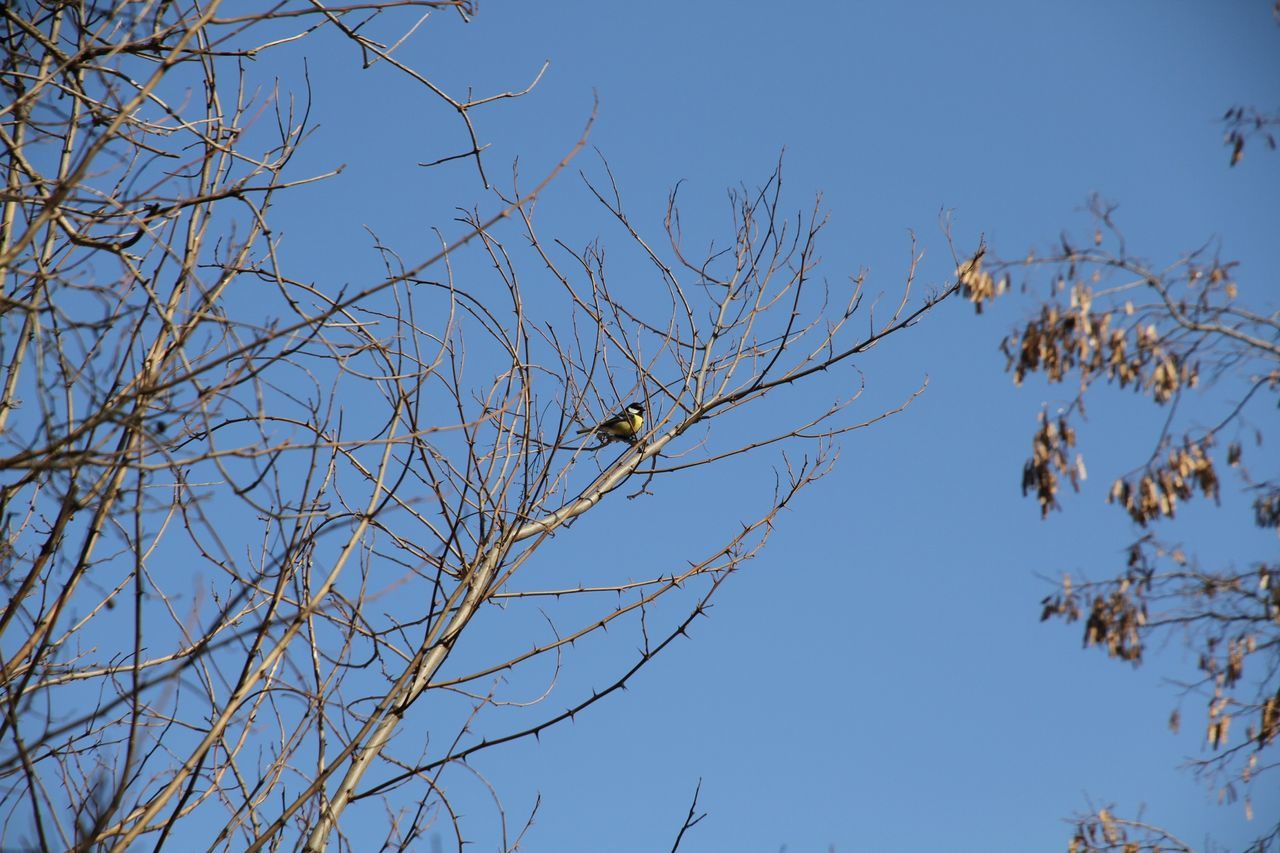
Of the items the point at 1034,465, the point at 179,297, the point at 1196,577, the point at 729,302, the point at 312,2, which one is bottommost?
the point at 179,297

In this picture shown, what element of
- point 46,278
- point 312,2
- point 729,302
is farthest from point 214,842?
point 729,302

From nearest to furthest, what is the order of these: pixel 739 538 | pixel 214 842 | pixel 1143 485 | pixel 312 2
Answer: pixel 214 842 → pixel 312 2 → pixel 739 538 → pixel 1143 485

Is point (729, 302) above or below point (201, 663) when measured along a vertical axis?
above

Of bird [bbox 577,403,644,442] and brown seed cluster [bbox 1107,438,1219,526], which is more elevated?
brown seed cluster [bbox 1107,438,1219,526]

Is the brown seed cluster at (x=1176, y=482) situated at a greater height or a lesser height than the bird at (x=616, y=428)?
greater

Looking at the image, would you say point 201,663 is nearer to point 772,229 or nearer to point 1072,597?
point 772,229

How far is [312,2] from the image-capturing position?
2.17m

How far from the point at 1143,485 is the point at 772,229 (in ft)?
21.0

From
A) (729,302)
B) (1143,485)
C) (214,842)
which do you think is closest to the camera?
(214,842)

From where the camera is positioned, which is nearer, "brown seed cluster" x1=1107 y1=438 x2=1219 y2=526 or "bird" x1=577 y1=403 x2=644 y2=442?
"bird" x1=577 y1=403 x2=644 y2=442

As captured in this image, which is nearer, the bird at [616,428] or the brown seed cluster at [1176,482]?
the bird at [616,428]

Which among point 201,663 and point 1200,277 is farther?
point 1200,277

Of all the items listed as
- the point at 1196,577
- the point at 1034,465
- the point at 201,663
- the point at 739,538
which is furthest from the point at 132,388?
the point at 1196,577

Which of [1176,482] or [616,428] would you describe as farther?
[1176,482]
